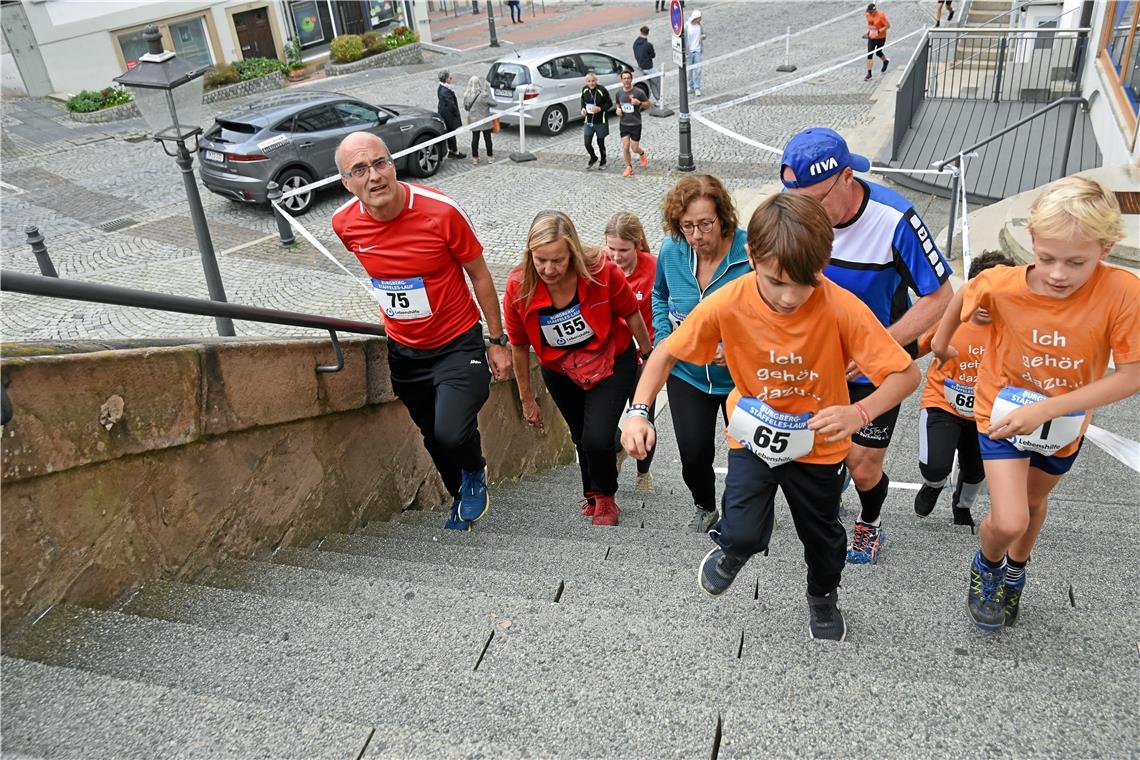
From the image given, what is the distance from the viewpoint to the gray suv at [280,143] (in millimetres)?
13375

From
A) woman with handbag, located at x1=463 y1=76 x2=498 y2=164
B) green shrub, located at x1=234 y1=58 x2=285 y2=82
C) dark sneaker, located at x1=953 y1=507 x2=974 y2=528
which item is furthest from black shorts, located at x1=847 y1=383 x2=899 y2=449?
green shrub, located at x1=234 y1=58 x2=285 y2=82

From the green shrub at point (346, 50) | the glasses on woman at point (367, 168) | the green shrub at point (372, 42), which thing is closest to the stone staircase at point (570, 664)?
the glasses on woman at point (367, 168)

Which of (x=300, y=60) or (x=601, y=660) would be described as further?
(x=300, y=60)

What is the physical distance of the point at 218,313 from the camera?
3697 mm

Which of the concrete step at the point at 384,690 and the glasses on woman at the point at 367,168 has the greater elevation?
the glasses on woman at the point at 367,168

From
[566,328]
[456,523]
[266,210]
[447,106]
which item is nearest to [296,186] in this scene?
[266,210]

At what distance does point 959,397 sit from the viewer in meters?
4.22

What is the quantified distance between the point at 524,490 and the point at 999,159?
9900 mm

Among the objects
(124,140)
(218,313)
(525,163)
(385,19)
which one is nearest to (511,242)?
(525,163)

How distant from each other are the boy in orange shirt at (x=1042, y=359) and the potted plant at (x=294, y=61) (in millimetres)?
24744

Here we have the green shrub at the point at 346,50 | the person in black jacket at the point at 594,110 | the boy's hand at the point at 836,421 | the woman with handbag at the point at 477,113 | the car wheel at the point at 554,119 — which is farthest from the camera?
the green shrub at the point at 346,50

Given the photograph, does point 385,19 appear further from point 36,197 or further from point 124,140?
point 36,197

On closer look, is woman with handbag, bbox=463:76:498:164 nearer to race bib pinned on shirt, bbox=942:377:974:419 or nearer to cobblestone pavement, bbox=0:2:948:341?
cobblestone pavement, bbox=0:2:948:341

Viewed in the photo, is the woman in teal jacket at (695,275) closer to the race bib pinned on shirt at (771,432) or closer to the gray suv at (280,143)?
the race bib pinned on shirt at (771,432)
